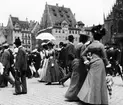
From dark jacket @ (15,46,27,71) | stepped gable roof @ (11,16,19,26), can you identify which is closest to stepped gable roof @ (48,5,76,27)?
stepped gable roof @ (11,16,19,26)

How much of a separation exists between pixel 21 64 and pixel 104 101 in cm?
362

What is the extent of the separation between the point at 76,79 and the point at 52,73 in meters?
4.46

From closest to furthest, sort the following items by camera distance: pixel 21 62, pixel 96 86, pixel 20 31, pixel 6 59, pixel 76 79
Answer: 1. pixel 96 86
2. pixel 76 79
3. pixel 21 62
4. pixel 6 59
5. pixel 20 31

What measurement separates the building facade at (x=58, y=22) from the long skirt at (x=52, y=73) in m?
66.4

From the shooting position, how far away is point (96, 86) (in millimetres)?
6352

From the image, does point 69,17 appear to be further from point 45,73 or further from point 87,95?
point 87,95

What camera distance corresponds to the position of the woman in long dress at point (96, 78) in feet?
20.7

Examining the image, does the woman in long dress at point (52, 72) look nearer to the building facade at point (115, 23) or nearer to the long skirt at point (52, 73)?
the long skirt at point (52, 73)

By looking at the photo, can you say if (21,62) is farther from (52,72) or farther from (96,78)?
(96,78)

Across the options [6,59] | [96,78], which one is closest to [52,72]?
[6,59]

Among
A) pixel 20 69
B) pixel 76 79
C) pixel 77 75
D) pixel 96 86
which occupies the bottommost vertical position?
pixel 96 86

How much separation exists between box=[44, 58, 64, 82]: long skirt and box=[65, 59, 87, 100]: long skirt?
434cm

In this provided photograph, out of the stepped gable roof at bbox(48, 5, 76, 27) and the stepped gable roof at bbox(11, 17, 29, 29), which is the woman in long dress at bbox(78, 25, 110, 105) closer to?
the stepped gable roof at bbox(48, 5, 76, 27)

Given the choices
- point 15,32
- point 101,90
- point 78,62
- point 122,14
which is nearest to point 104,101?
point 101,90
